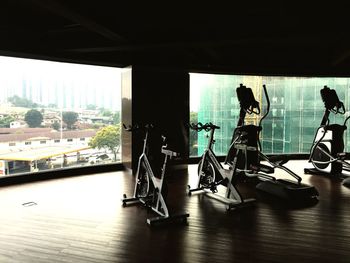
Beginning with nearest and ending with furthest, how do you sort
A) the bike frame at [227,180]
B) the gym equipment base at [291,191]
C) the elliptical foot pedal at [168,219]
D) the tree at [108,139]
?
the elliptical foot pedal at [168,219] < the bike frame at [227,180] < the gym equipment base at [291,191] < the tree at [108,139]

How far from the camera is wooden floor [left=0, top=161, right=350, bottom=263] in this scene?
2621 millimetres

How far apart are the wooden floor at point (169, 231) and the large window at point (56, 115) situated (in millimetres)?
1194

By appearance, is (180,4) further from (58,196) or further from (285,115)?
(285,115)

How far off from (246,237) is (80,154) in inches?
174

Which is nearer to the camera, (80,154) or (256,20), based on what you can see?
(256,20)

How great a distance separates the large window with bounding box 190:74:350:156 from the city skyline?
2371mm

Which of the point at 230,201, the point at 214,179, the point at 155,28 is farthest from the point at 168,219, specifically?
the point at 155,28

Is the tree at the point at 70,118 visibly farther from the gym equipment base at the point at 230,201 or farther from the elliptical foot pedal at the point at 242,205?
the elliptical foot pedal at the point at 242,205

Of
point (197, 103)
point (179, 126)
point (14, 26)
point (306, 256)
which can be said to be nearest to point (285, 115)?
point (197, 103)

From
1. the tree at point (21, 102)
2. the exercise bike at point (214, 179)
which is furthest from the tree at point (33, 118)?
the exercise bike at point (214, 179)

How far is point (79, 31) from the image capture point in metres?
5.18

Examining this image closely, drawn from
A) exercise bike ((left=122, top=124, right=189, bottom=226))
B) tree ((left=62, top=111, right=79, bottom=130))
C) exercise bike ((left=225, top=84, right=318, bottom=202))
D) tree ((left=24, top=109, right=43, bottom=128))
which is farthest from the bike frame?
tree ((left=24, top=109, right=43, bottom=128))

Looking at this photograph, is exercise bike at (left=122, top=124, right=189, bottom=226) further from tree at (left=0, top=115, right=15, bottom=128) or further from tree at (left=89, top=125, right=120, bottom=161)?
tree at (left=0, top=115, right=15, bottom=128)

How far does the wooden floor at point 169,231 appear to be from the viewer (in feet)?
8.60
